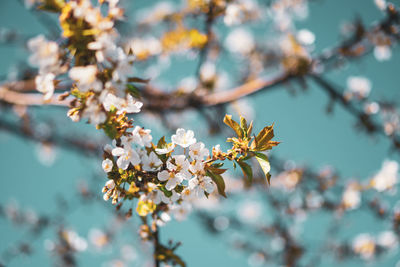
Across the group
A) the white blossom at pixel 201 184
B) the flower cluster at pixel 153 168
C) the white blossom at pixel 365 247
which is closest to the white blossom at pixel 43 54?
the flower cluster at pixel 153 168

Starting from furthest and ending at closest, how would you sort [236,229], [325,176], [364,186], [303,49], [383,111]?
[236,229]
[325,176]
[364,186]
[383,111]
[303,49]

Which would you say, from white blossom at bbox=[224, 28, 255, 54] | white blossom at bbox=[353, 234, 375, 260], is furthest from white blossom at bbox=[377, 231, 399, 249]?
white blossom at bbox=[224, 28, 255, 54]

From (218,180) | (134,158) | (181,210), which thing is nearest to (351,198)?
(181,210)

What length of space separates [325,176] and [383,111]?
0.88 metres

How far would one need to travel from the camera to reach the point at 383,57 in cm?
248

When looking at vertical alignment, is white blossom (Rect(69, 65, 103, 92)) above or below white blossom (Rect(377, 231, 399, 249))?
below

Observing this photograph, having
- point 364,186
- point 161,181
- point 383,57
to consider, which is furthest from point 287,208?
point 161,181

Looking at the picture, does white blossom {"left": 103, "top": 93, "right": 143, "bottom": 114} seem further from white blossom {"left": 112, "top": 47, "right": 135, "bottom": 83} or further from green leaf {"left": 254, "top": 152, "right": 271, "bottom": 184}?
green leaf {"left": 254, "top": 152, "right": 271, "bottom": 184}

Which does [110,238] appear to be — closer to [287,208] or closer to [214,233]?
[214,233]

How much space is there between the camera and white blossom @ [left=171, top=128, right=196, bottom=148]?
0.88 metres

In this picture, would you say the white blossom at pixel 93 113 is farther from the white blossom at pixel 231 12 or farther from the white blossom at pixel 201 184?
the white blossom at pixel 231 12

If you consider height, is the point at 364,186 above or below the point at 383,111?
below

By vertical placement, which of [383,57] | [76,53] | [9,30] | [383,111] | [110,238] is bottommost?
[76,53]

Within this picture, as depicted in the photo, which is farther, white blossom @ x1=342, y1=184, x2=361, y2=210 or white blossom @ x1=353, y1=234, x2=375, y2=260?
white blossom @ x1=353, y1=234, x2=375, y2=260
